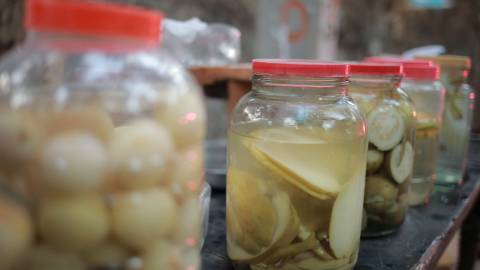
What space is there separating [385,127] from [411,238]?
16 cm

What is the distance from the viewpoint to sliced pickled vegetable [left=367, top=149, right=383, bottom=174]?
2.25 feet

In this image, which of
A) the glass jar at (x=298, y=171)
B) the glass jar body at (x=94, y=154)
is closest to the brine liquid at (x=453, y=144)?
the glass jar at (x=298, y=171)

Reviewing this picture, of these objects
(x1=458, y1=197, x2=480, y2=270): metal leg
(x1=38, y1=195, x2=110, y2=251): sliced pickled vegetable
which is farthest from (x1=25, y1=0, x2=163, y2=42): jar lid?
(x1=458, y1=197, x2=480, y2=270): metal leg

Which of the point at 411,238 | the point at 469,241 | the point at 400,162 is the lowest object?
the point at 469,241

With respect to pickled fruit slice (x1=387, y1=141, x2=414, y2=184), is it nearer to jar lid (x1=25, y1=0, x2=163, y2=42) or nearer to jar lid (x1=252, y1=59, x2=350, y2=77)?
jar lid (x1=252, y1=59, x2=350, y2=77)

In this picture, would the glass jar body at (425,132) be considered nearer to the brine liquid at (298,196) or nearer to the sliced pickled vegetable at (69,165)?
the brine liquid at (298,196)

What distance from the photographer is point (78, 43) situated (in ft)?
1.16

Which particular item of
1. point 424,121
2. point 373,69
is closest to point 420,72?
point 424,121

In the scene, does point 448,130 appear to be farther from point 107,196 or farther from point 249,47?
point 249,47

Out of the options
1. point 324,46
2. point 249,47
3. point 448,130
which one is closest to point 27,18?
point 448,130

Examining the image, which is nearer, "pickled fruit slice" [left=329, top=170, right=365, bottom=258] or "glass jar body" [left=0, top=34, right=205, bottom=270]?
"glass jar body" [left=0, top=34, right=205, bottom=270]

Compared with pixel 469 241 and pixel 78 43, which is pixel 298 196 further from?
pixel 469 241

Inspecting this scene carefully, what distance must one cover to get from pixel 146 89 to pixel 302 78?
0.69ft

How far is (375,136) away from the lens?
2.26ft
